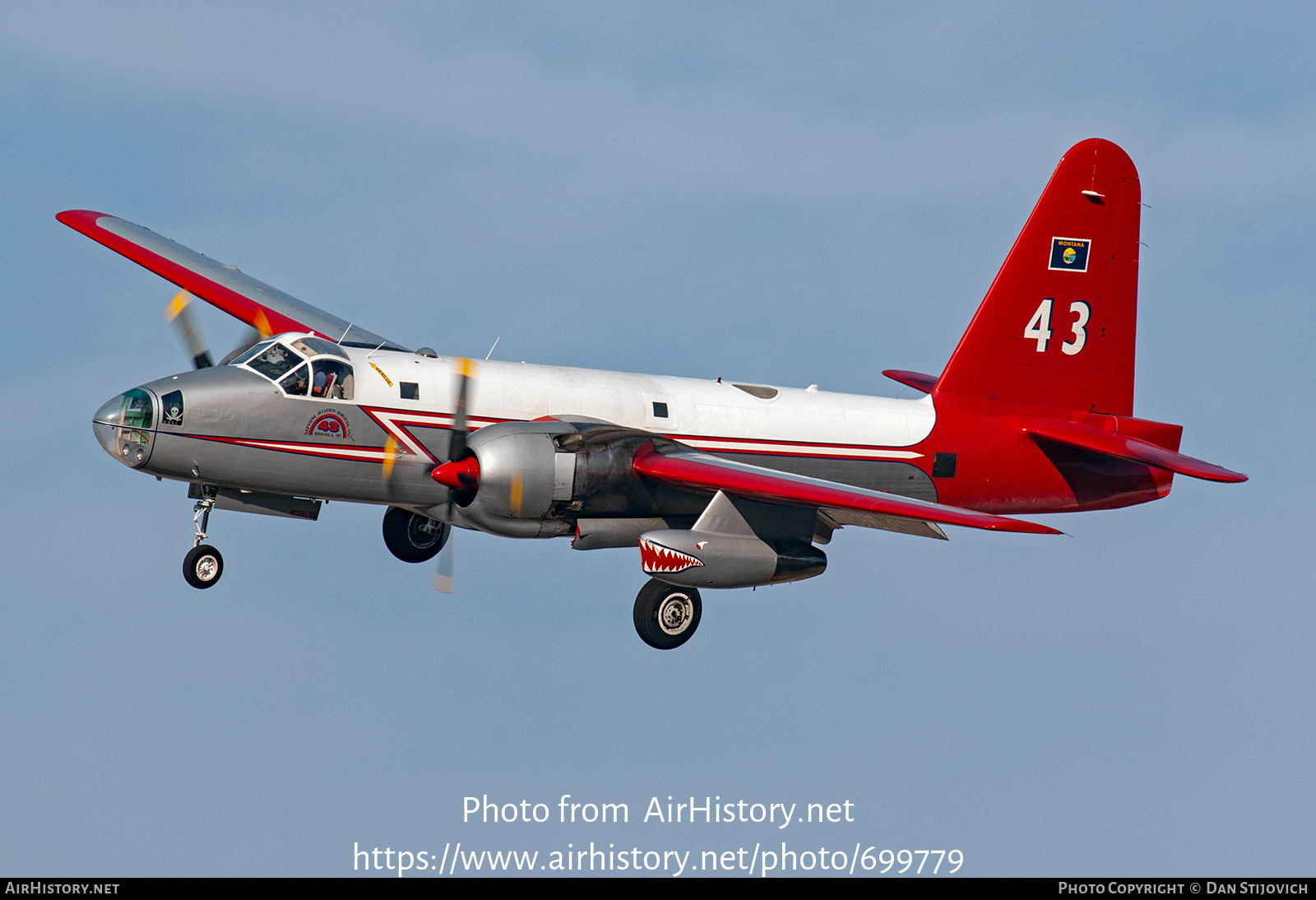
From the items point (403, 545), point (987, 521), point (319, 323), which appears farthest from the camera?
point (319, 323)

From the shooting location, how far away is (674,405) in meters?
22.6

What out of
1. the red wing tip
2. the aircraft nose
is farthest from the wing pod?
the red wing tip

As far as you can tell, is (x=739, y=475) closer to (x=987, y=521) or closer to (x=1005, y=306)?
(x=987, y=521)

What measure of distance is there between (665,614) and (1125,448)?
8.26 meters

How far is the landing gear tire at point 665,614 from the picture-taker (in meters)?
21.3

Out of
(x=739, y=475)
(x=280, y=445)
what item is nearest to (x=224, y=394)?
(x=280, y=445)

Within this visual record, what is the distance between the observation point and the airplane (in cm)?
2009

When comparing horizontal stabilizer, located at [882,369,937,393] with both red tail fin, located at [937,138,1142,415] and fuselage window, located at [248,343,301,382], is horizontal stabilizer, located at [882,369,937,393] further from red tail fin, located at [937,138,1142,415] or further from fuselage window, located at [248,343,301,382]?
fuselage window, located at [248,343,301,382]

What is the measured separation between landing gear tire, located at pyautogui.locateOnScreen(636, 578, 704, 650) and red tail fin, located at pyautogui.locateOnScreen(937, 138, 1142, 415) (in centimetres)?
633

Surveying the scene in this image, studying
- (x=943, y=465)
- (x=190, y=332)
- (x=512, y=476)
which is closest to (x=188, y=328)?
(x=190, y=332)

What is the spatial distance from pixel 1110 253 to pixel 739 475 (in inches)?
350

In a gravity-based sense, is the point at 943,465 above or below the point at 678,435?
below

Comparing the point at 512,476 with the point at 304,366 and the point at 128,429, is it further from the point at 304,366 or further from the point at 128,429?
the point at 128,429

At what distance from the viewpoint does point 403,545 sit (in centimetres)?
2386
